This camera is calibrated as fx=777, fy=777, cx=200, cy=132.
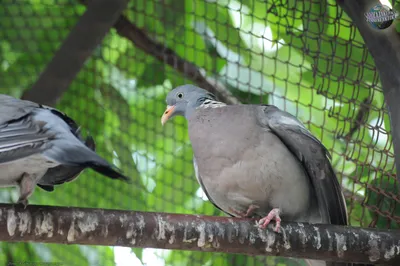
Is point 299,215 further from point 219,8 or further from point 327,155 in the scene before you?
point 219,8

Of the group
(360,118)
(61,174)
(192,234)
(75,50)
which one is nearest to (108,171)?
(192,234)

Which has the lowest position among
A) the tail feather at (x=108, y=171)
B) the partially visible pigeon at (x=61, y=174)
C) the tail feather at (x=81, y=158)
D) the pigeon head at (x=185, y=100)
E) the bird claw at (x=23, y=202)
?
the bird claw at (x=23, y=202)

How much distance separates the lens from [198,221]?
1.92 m

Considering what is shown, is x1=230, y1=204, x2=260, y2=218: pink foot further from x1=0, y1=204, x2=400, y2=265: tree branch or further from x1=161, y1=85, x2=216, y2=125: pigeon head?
x1=161, y1=85, x2=216, y2=125: pigeon head

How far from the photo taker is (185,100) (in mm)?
2412

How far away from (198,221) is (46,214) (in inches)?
14.6

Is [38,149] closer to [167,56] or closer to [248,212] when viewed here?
[248,212]

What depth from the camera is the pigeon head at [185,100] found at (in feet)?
7.82

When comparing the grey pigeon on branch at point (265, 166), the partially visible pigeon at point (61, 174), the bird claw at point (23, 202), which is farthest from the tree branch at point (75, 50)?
the bird claw at point (23, 202)

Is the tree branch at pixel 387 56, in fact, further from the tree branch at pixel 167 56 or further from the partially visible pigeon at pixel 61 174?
the partially visible pigeon at pixel 61 174

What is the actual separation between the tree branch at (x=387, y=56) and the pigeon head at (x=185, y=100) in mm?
518

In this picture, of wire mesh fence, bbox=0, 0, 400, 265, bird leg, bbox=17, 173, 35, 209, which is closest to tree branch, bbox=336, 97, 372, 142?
wire mesh fence, bbox=0, 0, 400, 265

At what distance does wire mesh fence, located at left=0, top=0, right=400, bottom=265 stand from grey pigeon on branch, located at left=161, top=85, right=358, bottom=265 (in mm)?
304

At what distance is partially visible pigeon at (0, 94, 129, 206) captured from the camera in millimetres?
1709
